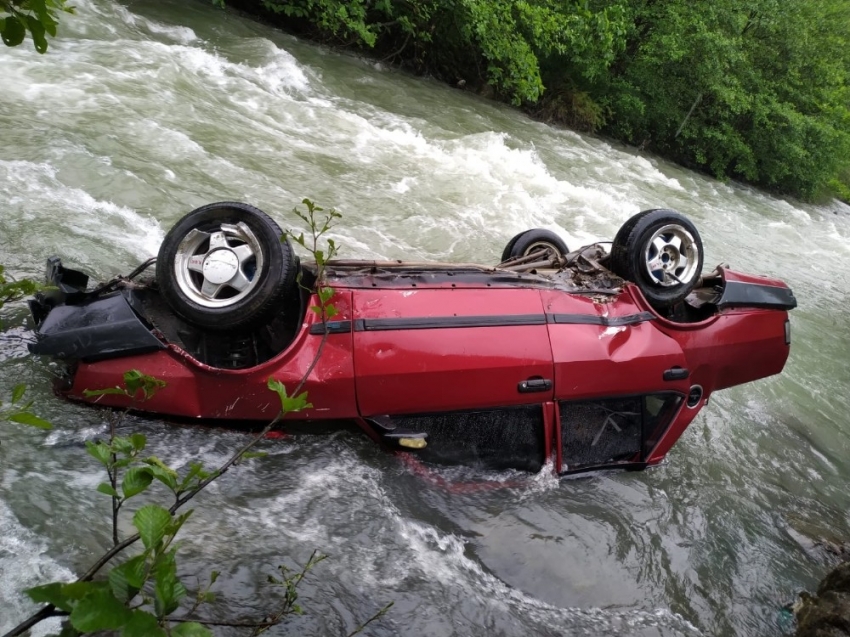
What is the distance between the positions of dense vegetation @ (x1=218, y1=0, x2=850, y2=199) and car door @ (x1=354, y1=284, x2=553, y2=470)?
408 inches

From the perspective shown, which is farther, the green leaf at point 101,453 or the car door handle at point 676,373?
the car door handle at point 676,373

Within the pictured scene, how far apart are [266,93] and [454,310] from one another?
270 inches

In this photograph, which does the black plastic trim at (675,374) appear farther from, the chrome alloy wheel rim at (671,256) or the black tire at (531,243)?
the black tire at (531,243)

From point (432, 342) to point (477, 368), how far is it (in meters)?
0.28

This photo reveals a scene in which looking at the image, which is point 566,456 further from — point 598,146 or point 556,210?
point 598,146

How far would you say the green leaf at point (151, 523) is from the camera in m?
1.18

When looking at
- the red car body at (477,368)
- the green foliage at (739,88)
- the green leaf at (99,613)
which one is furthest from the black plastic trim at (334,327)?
the green foliage at (739,88)

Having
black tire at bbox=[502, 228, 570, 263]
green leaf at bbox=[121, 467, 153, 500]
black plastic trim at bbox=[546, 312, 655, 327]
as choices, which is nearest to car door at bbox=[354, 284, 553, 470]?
black plastic trim at bbox=[546, 312, 655, 327]

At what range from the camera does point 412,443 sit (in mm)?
3506

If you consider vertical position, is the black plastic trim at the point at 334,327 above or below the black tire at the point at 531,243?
below

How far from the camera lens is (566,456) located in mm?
3926

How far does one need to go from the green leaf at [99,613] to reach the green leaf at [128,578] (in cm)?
3

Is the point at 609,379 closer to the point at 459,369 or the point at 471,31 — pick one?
the point at 459,369

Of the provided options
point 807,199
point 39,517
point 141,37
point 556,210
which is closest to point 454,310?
point 39,517
